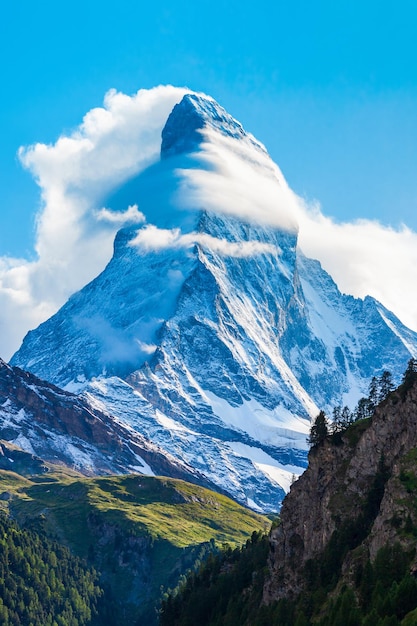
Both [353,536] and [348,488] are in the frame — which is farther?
[348,488]

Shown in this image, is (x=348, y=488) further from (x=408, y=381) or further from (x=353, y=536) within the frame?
(x=408, y=381)

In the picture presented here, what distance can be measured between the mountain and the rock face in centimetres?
19

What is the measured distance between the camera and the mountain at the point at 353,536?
13412cm

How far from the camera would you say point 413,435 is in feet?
560

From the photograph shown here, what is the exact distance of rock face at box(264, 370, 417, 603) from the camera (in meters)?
164

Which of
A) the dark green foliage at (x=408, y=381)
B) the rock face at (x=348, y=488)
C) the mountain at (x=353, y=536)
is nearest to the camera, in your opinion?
the mountain at (x=353, y=536)

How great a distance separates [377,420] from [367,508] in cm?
1640

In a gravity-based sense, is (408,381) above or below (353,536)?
above

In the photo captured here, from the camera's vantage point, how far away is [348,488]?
178125 millimetres

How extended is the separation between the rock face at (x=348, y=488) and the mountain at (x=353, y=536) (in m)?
0.19

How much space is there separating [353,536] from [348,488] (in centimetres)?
1230

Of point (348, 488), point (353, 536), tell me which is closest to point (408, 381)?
point (348, 488)

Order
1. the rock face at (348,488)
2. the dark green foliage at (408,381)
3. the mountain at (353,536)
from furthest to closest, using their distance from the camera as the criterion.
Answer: the dark green foliage at (408,381) → the rock face at (348,488) → the mountain at (353,536)

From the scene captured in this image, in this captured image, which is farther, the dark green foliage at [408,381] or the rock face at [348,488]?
the dark green foliage at [408,381]
